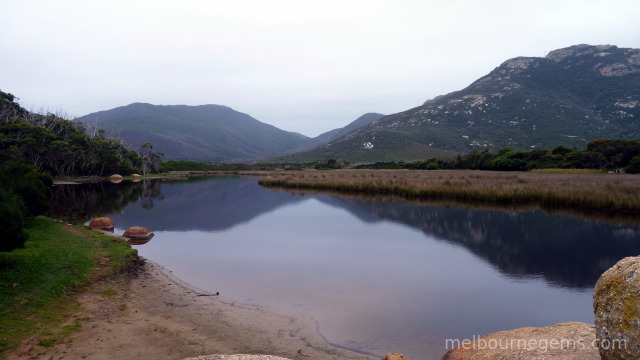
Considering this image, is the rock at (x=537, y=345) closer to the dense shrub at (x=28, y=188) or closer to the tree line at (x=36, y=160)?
the tree line at (x=36, y=160)

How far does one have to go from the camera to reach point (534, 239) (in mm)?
17422

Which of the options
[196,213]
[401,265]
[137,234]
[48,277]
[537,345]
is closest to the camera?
[537,345]

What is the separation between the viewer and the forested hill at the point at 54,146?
161 feet

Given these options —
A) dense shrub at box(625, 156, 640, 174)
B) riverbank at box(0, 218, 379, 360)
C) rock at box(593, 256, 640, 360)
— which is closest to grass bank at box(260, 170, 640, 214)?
dense shrub at box(625, 156, 640, 174)

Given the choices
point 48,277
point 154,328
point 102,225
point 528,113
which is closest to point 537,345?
point 154,328

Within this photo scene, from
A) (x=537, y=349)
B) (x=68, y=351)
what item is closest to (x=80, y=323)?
(x=68, y=351)

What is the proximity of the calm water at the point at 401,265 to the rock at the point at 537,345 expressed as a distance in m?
0.99

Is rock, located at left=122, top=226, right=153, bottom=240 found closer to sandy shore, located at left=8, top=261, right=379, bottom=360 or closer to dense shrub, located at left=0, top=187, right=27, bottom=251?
dense shrub, located at left=0, top=187, right=27, bottom=251

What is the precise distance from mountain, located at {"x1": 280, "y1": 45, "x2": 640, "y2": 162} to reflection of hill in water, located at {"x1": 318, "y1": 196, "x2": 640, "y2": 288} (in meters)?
74.2

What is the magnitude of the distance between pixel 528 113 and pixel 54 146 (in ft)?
380

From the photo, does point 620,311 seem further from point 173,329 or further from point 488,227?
point 488,227

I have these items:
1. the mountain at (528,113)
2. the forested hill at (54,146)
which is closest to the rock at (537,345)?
the forested hill at (54,146)

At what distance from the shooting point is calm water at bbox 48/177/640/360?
882 centimetres

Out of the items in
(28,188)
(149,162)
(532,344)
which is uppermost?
(149,162)
